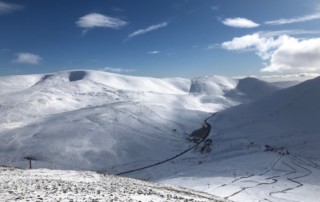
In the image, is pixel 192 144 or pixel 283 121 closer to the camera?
pixel 192 144

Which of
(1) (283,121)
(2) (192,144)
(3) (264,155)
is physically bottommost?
(3) (264,155)

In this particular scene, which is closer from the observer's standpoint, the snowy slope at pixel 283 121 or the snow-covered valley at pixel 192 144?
the snow-covered valley at pixel 192 144

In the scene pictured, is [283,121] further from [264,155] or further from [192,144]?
[264,155]

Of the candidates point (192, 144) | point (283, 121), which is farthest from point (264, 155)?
point (283, 121)

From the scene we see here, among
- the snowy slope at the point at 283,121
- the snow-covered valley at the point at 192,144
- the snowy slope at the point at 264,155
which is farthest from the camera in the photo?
the snowy slope at the point at 283,121

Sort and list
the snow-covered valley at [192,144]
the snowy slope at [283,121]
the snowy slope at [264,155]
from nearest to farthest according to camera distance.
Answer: the snowy slope at [264,155]
the snow-covered valley at [192,144]
the snowy slope at [283,121]

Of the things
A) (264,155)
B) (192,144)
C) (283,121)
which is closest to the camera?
(264,155)

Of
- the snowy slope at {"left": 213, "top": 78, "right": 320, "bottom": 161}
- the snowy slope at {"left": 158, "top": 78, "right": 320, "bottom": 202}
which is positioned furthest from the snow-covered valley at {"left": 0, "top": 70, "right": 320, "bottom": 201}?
the snowy slope at {"left": 213, "top": 78, "right": 320, "bottom": 161}

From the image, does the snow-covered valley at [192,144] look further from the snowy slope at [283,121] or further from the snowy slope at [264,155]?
the snowy slope at [283,121]

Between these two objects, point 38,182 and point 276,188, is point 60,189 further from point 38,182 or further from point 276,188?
point 276,188

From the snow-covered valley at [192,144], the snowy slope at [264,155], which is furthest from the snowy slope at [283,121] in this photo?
the snow-covered valley at [192,144]

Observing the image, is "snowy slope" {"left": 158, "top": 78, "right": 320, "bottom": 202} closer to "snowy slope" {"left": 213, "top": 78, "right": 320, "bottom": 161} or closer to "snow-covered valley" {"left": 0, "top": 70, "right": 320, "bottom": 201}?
"snowy slope" {"left": 213, "top": 78, "right": 320, "bottom": 161}
